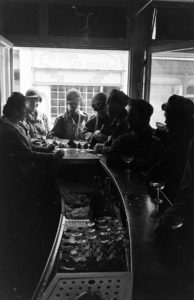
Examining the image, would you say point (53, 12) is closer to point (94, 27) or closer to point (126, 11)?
point (94, 27)

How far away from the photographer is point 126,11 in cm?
236

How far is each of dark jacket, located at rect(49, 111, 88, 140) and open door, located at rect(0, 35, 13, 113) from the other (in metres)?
0.45

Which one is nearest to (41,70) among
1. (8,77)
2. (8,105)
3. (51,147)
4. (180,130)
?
(8,77)

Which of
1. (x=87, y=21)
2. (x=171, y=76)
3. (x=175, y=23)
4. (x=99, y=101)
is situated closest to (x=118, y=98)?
(x=171, y=76)

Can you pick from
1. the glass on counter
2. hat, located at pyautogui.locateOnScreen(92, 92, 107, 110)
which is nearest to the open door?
hat, located at pyautogui.locateOnScreen(92, 92, 107, 110)

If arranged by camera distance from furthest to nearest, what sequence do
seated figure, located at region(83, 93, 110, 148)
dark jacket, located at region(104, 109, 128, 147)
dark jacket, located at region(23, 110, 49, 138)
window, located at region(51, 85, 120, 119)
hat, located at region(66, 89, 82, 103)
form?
1. window, located at region(51, 85, 120, 119)
2. hat, located at region(66, 89, 82, 103)
3. dark jacket, located at region(23, 110, 49, 138)
4. seated figure, located at region(83, 93, 110, 148)
5. dark jacket, located at region(104, 109, 128, 147)

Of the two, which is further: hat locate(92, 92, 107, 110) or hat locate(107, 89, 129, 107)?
hat locate(92, 92, 107, 110)

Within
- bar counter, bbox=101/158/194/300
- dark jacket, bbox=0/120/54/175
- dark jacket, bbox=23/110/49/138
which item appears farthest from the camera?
dark jacket, bbox=23/110/49/138

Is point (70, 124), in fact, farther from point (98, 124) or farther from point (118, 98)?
point (118, 98)

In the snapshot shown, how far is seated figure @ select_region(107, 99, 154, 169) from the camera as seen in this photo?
1496mm

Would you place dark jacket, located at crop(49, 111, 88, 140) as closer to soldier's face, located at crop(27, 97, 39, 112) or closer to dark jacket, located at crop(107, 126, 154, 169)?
soldier's face, located at crop(27, 97, 39, 112)

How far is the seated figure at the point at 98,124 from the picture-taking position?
215 cm

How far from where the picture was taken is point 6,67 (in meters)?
2.42

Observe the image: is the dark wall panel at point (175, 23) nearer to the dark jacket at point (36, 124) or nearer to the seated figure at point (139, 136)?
the seated figure at point (139, 136)
